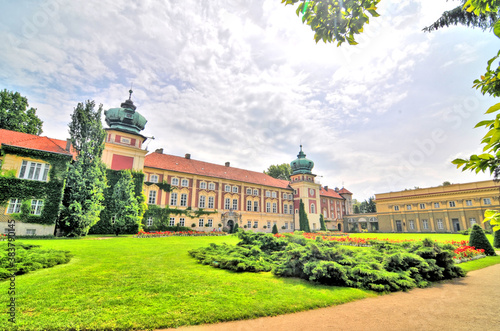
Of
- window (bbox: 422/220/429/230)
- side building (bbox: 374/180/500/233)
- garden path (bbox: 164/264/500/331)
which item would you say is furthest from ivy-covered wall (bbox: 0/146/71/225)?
window (bbox: 422/220/429/230)

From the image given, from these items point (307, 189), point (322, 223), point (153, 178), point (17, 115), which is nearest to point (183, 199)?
point (153, 178)

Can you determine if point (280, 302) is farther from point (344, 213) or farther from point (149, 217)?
point (344, 213)

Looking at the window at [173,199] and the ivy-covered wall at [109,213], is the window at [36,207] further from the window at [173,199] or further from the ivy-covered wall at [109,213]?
the window at [173,199]

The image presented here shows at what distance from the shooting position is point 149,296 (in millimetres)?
5871

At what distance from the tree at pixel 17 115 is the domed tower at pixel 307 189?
43.2m

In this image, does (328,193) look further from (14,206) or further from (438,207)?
(14,206)

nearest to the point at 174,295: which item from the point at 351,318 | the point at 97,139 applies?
the point at 351,318

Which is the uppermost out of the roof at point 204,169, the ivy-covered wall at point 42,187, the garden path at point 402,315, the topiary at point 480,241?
the roof at point 204,169

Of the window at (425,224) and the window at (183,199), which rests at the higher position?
the window at (183,199)

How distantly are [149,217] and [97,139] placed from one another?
1274cm

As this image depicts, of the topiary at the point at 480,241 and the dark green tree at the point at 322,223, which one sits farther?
the dark green tree at the point at 322,223

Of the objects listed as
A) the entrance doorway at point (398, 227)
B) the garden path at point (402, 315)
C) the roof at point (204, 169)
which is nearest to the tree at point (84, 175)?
the roof at point (204, 169)

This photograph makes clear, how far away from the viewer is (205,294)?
20.3 feet

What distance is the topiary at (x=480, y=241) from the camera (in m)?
Result: 15.5
